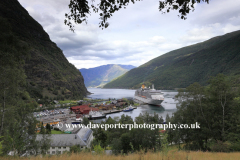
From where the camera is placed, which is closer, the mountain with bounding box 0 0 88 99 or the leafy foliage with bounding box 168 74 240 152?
the leafy foliage with bounding box 168 74 240 152

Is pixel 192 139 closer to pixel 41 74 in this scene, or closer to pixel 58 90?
pixel 58 90

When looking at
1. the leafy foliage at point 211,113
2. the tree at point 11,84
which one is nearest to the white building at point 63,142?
the tree at point 11,84

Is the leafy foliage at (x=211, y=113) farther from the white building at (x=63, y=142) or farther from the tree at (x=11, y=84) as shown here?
the tree at (x=11, y=84)

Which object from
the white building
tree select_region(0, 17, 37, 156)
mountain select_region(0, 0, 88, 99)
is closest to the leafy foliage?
the white building

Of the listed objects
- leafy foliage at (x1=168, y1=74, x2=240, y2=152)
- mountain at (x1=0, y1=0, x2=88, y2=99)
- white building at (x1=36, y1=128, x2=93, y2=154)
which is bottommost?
white building at (x1=36, y1=128, x2=93, y2=154)

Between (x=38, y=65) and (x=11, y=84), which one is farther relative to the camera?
(x=38, y=65)

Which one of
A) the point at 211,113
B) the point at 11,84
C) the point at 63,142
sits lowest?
the point at 63,142

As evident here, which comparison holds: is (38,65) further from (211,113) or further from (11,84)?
(211,113)

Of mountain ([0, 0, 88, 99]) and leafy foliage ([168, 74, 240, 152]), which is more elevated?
mountain ([0, 0, 88, 99])

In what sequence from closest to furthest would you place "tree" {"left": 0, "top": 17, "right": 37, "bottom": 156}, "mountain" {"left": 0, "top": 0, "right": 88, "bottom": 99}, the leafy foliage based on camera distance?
"tree" {"left": 0, "top": 17, "right": 37, "bottom": 156}
the leafy foliage
"mountain" {"left": 0, "top": 0, "right": 88, "bottom": 99}

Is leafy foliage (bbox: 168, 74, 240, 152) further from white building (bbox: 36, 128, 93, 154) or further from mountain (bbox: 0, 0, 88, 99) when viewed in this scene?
mountain (bbox: 0, 0, 88, 99)

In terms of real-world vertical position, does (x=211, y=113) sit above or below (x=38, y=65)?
below

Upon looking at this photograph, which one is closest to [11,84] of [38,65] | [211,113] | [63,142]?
[63,142]

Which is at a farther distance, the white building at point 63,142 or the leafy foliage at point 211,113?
the white building at point 63,142
